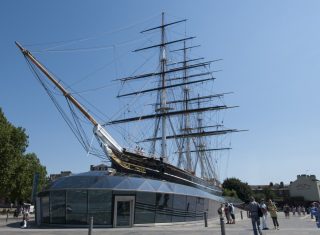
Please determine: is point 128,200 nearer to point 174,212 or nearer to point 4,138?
point 174,212

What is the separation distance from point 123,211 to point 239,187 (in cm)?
8758

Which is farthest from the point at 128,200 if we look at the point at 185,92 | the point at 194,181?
the point at 185,92

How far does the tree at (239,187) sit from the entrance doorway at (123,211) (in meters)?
86.1

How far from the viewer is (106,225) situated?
80.4 ft

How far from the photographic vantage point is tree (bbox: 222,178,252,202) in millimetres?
106312

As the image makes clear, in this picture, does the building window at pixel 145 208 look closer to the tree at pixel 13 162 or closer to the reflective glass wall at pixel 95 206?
the reflective glass wall at pixel 95 206

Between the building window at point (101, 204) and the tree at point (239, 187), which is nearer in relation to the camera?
the building window at point (101, 204)

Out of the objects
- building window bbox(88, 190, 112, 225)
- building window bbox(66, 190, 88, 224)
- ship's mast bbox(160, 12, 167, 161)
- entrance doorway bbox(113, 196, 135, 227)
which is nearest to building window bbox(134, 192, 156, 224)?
entrance doorway bbox(113, 196, 135, 227)

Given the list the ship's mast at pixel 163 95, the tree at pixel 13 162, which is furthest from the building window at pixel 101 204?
the ship's mast at pixel 163 95

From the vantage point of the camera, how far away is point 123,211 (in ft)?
82.0

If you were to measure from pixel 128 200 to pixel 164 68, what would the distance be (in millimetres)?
32809

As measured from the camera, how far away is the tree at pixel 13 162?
42625mm

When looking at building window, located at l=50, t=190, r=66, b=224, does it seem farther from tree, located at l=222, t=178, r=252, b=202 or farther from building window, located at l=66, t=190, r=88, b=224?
tree, located at l=222, t=178, r=252, b=202

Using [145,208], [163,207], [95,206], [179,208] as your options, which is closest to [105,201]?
[95,206]
